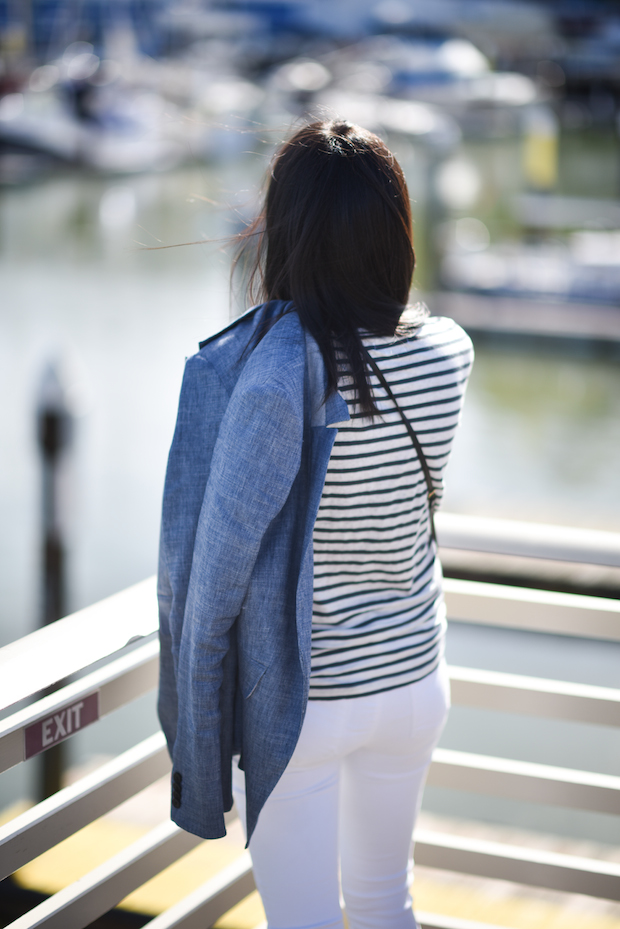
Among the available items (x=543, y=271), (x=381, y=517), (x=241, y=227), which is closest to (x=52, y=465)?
(x=241, y=227)

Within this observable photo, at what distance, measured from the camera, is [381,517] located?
977mm

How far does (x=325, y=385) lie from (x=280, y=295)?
13 cm

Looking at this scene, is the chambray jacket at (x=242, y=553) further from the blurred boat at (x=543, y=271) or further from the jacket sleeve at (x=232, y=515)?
the blurred boat at (x=543, y=271)

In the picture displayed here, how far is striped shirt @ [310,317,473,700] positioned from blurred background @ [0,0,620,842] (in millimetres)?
295

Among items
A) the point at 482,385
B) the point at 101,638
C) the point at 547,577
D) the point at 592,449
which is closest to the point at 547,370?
the point at 482,385

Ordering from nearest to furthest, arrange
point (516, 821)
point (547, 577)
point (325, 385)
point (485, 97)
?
point (325, 385)
point (547, 577)
point (516, 821)
point (485, 97)

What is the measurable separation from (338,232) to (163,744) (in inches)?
30.0

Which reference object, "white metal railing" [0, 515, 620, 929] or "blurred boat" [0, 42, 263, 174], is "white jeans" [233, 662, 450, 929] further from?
"blurred boat" [0, 42, 263, 174]

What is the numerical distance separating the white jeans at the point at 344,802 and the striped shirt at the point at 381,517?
0.11 ft

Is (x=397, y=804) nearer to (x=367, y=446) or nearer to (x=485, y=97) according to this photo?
(x=367, y=446)

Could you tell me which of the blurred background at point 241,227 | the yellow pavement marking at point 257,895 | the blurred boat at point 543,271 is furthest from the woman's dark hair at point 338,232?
the blurred boat at point 543,271

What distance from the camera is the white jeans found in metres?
0.99

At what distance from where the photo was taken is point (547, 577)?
9.84 ft

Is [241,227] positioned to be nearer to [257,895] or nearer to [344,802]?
[257,895]
